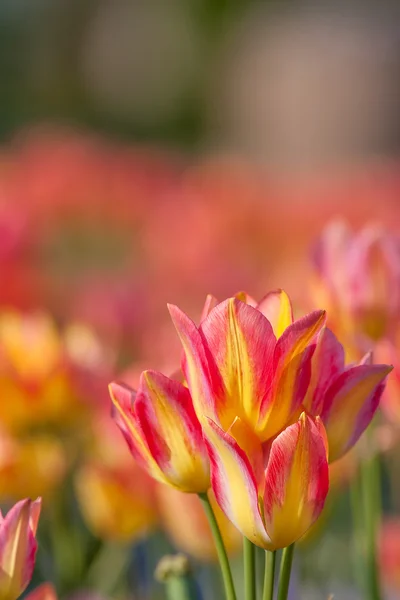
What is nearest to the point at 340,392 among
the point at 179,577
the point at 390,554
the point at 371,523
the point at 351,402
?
the point at 351,402

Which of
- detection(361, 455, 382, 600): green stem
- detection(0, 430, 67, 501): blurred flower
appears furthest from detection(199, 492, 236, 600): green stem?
detection(0, 430, 67, 501): blurred flower

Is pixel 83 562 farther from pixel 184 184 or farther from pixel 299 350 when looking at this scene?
pixel 184 184

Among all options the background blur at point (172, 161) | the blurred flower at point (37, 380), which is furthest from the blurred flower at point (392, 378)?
the blurred flower at point (37, 380)

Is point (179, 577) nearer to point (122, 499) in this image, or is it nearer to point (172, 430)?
point (172, 430)

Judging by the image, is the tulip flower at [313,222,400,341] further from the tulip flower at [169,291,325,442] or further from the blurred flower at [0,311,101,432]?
the tulip flower at [169,291,325,442]

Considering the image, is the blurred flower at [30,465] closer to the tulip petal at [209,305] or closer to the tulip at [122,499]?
the tulip at [122,499]

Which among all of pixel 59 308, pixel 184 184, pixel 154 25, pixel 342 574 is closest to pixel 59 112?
pixel 154 25
